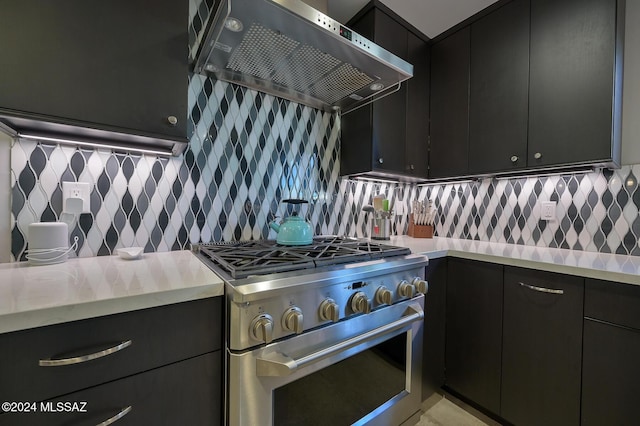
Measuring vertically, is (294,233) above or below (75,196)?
below

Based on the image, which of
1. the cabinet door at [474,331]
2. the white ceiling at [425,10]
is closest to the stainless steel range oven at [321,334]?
the cabinet door at [474,331]

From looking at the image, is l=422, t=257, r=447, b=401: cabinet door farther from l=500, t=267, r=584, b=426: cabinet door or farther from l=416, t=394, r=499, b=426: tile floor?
l=500, t=267, r=584, b=426: cabinet door

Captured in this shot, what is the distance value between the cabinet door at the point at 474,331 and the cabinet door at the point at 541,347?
1.8 inches

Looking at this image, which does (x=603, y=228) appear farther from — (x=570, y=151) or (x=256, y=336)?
(x=256, y=336)

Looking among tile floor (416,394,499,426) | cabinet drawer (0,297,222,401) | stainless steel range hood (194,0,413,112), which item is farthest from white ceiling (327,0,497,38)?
tile floor (416,394,499,426)

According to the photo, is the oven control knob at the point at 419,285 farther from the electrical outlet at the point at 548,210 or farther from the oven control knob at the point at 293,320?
the electrical outlet at the point at 548,210

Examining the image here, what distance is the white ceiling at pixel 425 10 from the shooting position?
5.52 ft

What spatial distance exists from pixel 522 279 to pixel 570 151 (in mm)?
725

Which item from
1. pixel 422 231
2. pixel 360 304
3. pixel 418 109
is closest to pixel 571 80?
pixel 418 109

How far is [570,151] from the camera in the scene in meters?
1.42

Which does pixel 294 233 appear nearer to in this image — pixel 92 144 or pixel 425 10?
pixel 92 144

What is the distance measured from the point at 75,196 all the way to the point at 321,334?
1140 mm

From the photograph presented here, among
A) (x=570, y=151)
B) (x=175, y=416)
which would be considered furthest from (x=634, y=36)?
(x=175, y=416)

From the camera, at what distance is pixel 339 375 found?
1.02 metres
